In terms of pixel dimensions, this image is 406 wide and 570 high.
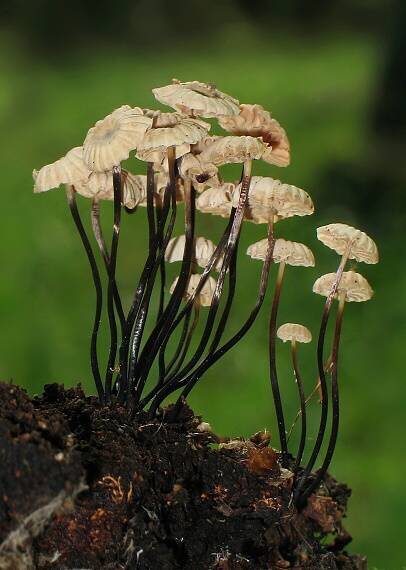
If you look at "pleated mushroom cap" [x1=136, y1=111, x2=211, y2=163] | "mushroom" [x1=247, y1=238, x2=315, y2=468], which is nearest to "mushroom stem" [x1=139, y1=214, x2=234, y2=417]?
"mushroom" [x1=247, y1=238, x2=315, y2=468]

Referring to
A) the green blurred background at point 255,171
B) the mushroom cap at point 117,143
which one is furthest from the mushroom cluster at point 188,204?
the green blurred background at point 255,171

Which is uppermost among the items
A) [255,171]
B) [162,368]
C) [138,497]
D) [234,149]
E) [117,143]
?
[255,171]

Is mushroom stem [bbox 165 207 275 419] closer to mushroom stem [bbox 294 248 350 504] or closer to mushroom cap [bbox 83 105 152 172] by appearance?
mushroom stem [bbox 294 248 350 504]

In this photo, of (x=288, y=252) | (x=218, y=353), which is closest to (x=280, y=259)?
(x=288, y=252)

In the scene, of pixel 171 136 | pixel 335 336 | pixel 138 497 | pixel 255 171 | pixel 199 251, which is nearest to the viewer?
pixel 138 497

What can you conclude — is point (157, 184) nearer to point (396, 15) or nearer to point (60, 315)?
point (60, 315)

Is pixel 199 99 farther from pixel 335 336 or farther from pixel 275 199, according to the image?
pixel 335 336
